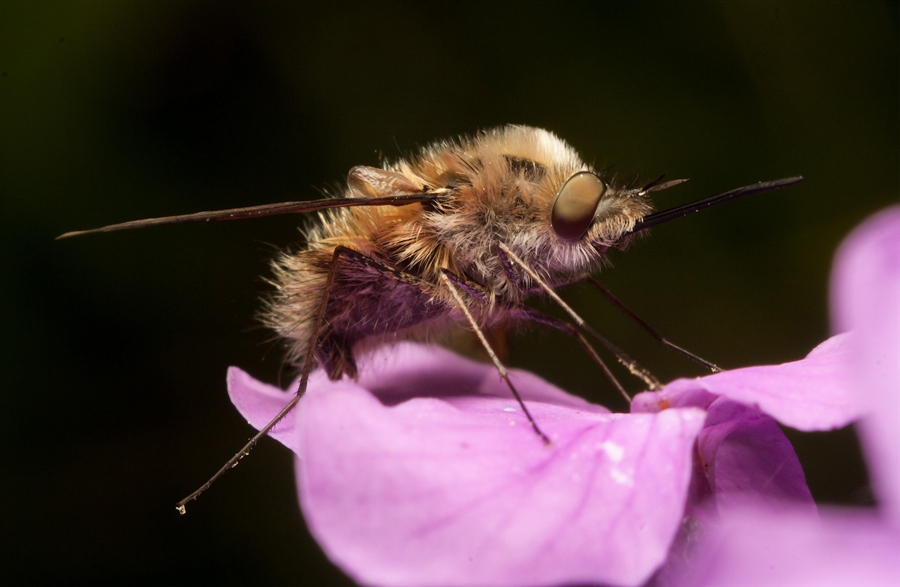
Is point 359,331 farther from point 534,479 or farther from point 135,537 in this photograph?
point 135,537

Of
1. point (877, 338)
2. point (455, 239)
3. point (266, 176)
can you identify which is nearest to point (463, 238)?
point (455, 239)

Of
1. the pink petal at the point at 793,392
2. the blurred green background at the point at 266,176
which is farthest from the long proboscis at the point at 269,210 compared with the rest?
the blurred green background at the point at 266,176

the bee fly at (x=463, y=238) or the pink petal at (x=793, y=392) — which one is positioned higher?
the bee fly at (x=463, y=238)

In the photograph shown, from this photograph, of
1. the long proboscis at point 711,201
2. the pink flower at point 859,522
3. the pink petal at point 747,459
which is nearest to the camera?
the pink flower at point 859,522

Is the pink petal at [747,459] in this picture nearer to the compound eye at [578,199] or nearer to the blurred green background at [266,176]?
the compound eye at [578,199]

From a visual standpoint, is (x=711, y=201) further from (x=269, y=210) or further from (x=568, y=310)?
(x=269, y=210)

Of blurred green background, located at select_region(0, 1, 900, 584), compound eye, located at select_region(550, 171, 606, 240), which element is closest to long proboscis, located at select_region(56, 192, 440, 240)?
compound eye, located at select_region(550, 171, 606, 240)

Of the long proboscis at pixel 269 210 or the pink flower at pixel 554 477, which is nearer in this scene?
the pink flower at pixel 554 477
